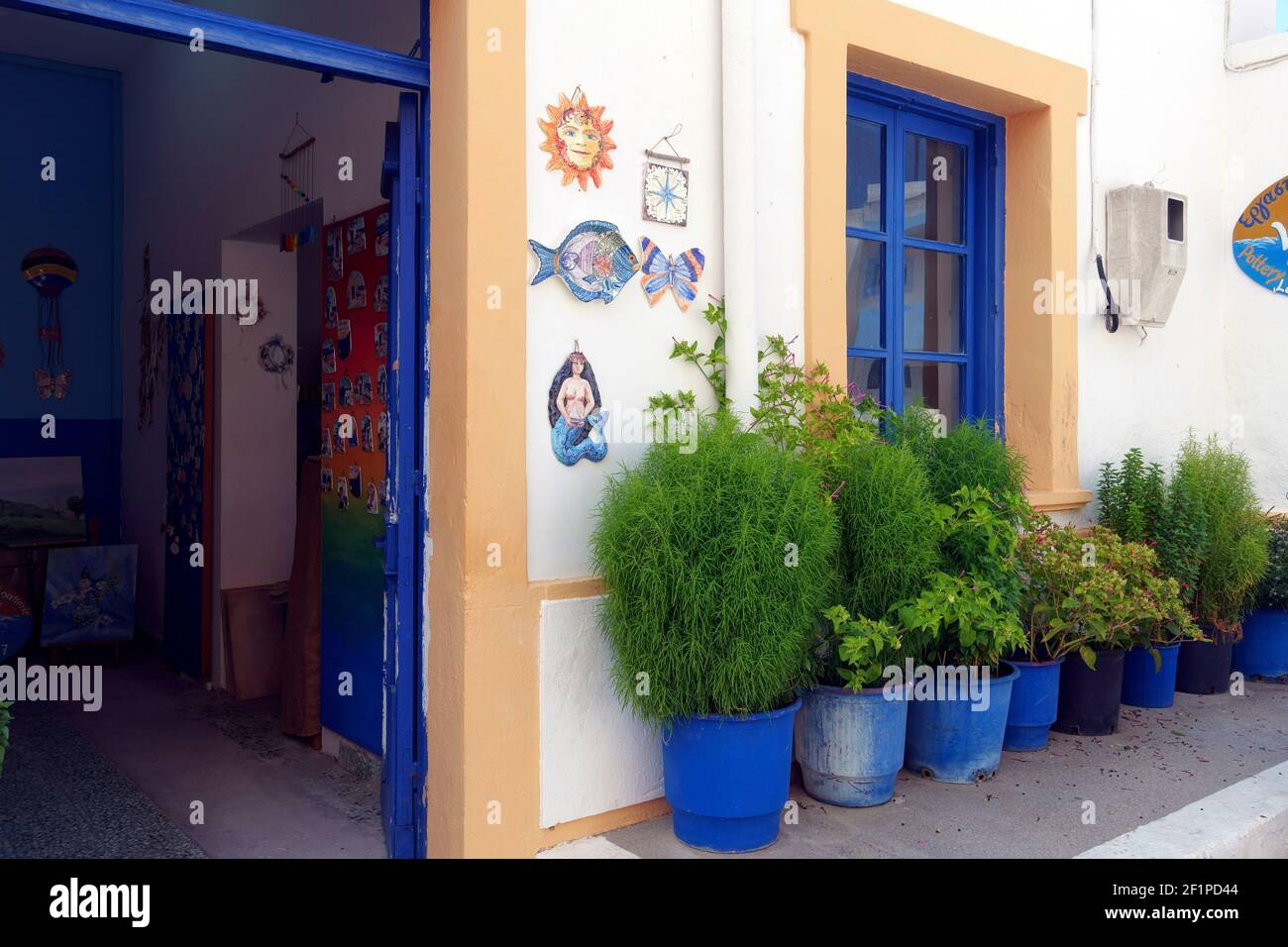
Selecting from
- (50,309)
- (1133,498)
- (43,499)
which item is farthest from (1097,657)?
(50,309)

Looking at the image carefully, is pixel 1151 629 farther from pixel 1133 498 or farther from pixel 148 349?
pixel 148 349

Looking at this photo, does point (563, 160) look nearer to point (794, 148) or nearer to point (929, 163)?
point (794, 148)

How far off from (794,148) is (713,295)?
0.73 meters

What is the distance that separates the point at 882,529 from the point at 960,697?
0.79 meters

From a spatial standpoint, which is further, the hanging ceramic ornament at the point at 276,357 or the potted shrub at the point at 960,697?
the hanging ceramic ornament at the point at 276,357

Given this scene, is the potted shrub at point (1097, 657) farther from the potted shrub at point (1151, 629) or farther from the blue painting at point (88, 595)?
the blue painting at point (88, 595)

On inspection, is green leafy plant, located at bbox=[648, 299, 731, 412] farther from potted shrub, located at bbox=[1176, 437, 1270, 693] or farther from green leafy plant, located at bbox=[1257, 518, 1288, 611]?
green leafy plant, located at bbox=[1257, 518, 1288, 611]

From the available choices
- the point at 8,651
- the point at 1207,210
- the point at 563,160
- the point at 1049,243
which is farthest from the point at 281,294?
the point at 1207,210

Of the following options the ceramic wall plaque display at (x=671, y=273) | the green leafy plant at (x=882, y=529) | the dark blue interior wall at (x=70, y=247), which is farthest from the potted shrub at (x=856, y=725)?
the dark blue interior wall at (x=70, y=247)

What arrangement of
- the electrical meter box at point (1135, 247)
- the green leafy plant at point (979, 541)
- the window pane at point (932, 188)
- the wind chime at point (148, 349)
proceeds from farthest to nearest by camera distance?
the wind chime at point (148, 349), the electrical meter box at point (1135, 247), the window pane at point (932, 188), the green leafy plant at point (979, 541)

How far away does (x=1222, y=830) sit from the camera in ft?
12.0

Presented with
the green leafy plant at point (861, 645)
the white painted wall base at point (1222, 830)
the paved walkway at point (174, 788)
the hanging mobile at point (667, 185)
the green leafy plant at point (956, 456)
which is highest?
the hanging mobile at point (667, 185)

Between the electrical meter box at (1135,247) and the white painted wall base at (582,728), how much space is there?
11.8 ft

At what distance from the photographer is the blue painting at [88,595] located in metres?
6.93
